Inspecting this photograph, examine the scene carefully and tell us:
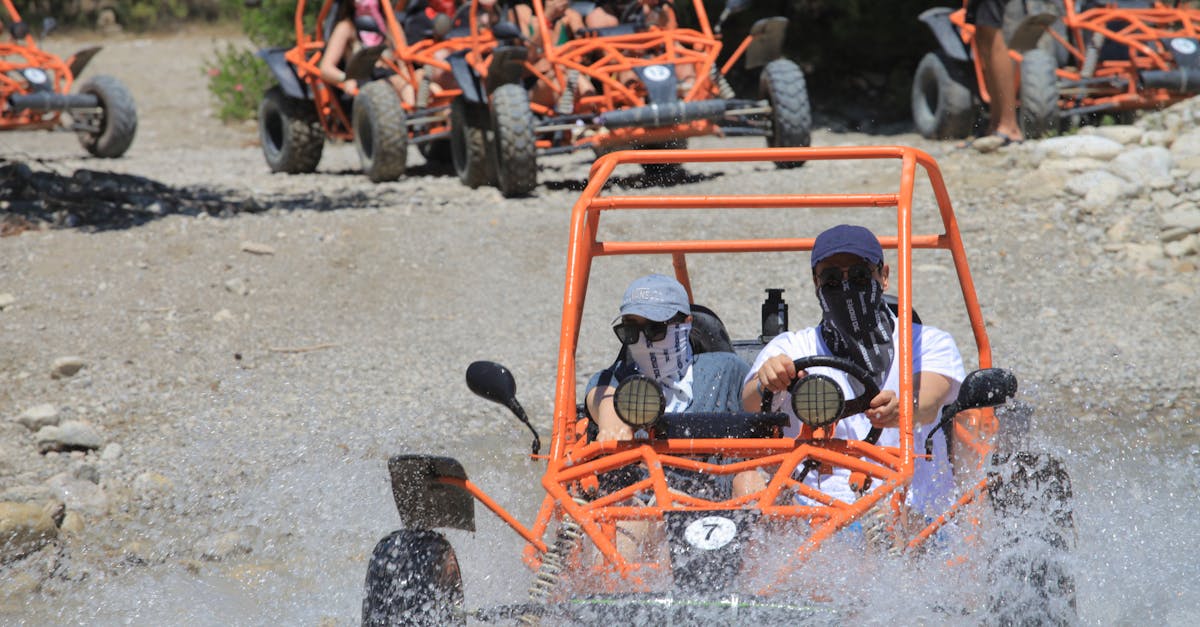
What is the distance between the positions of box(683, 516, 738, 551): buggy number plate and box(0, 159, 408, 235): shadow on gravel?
6465mm

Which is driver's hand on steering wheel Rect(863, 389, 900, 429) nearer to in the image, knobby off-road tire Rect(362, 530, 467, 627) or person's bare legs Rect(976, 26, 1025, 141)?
knobby off-road tire Rect(362, 530, 467, 627)

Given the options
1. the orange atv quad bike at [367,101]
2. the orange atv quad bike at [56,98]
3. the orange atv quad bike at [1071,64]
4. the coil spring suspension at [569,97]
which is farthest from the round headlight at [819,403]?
the orange atv quad bike at [56,98]

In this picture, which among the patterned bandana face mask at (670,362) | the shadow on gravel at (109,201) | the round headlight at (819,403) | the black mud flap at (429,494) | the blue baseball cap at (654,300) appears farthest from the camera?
the shadow on gravel at (109,201)

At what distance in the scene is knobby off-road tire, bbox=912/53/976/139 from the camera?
11.7 meters

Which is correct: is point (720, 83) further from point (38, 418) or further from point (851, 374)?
point (851, 374)

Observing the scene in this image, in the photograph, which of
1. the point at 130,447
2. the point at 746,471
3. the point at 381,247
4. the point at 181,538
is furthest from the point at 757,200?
the point at 381,247

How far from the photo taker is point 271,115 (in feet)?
40.9

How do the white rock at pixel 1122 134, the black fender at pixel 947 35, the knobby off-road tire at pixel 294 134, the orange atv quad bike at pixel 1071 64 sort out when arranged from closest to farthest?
the white rock at pixel 1122 134 < the orange atv quad bike at pixel 1071 64 < the black fender at pixel 947 35 < the knobby off-road tire at pixel 294 134

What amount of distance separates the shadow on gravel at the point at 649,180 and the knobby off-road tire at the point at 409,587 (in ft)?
23.6

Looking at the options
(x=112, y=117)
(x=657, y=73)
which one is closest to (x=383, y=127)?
(x=657, y=73)

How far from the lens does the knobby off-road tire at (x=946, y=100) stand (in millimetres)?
11680

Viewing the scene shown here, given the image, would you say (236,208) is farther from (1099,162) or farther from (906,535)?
(906,535)

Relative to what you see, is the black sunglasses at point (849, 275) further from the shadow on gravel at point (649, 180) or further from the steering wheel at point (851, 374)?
the shadow on gravel at point (649, 180)

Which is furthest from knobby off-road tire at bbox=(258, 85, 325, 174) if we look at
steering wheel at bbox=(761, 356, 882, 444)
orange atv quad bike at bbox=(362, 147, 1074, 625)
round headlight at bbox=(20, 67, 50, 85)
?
steering wheel at bbox=(761, 356, 882, 444)
